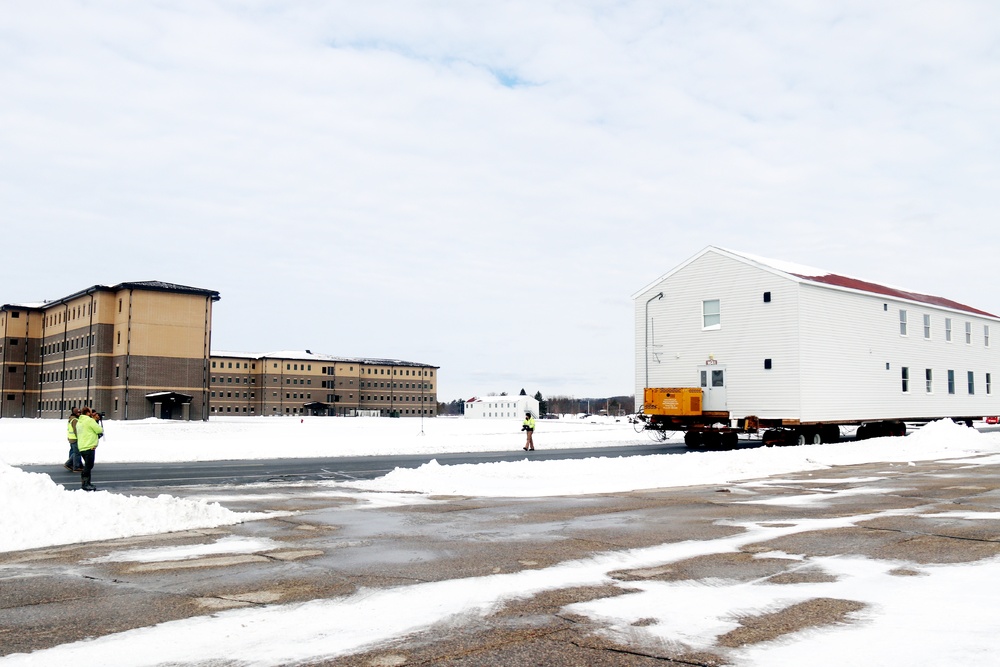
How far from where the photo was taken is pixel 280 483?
19375 millimetres

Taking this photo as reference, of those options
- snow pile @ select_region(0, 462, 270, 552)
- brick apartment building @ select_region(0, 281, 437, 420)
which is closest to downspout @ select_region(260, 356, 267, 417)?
brick apartment building @ select_region(0, 281, 437, 420)

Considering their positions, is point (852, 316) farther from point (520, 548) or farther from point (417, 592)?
point (417, 592)

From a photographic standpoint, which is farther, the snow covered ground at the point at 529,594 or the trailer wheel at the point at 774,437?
the trailer wheel at the point at 774,437

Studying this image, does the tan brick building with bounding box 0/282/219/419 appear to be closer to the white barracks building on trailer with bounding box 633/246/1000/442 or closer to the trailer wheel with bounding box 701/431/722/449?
the white barracks building on trailer with bounding box 633/246/1000/442

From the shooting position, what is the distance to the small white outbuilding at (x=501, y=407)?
520 ft

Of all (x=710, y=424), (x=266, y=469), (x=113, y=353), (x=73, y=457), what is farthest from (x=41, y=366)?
(x=710, y=424)

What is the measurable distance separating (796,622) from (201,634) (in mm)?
4448

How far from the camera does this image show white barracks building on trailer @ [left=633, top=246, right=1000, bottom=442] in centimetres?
2969

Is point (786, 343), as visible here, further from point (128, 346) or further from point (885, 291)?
point (128, 346)

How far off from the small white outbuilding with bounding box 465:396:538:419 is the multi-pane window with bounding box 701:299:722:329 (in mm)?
120739

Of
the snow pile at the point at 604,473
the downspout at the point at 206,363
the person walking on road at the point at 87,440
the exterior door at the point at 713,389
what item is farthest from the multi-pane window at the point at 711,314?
the downspout at the point at 206,363

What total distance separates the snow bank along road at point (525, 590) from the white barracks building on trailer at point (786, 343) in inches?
638

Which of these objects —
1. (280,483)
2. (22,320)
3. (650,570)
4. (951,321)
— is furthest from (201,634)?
(22,320)

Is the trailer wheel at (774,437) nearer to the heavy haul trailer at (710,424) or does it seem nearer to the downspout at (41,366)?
the heavy haul trailer at (710,424)
